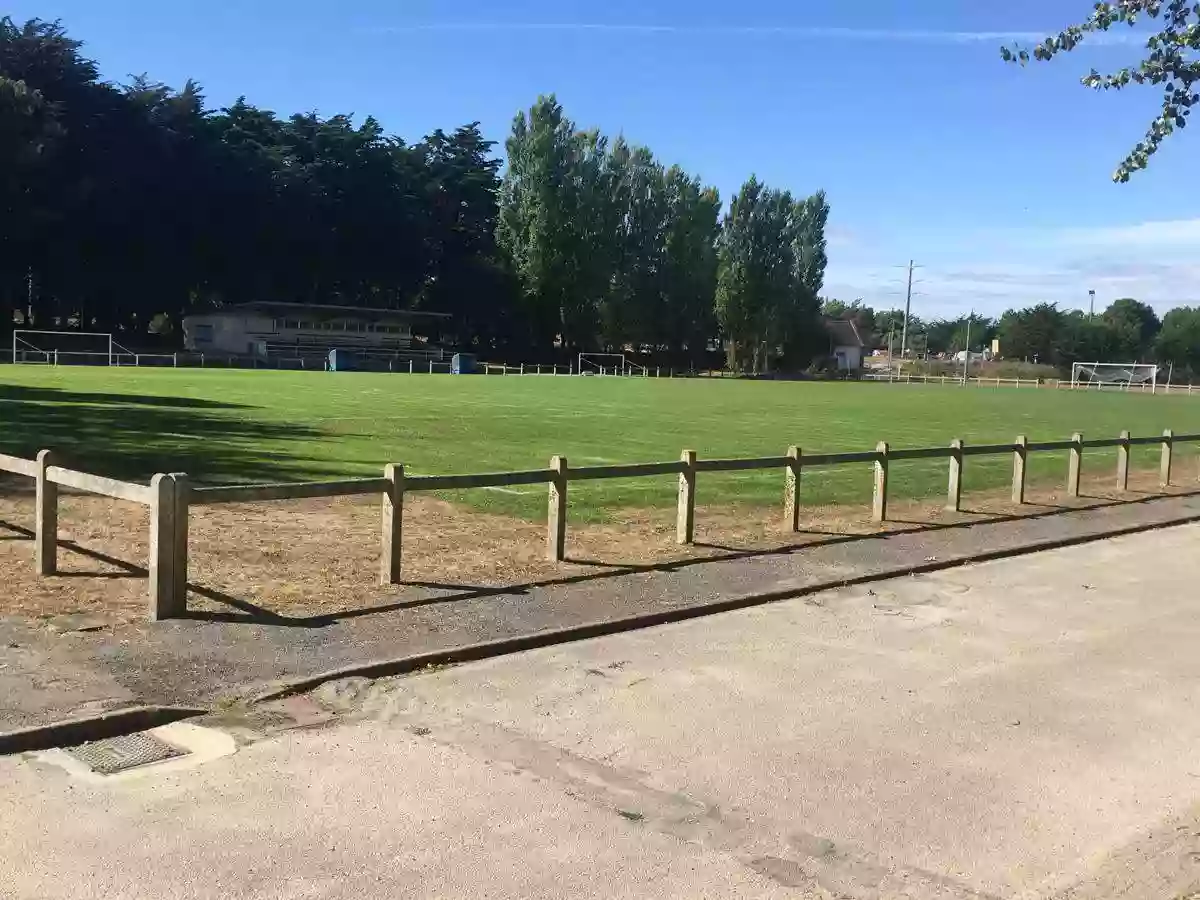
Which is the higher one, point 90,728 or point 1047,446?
point 1047,446

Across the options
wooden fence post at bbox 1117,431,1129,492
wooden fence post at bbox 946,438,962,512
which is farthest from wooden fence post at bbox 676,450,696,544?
wooden fence post at bbox 1117,431,1129,492

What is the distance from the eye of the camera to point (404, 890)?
4332 millimetres

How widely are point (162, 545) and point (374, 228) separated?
90.3 m

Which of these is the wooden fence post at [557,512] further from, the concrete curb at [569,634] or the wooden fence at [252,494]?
the concrete curb at [569,634]

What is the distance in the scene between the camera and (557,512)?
34.7 feet

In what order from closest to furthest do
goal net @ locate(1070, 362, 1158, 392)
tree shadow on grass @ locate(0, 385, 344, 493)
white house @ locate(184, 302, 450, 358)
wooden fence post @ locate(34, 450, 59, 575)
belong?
wooden fence post @ locate(34, 450, 59, 575) → tree shadow on grass @ locate(0, 385, 344, 493) → white house @ locate(184, 302, 450, 358) → goal net @ locate(1070, 362, 1158, 392)

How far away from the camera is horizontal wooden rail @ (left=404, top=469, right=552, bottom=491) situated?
30.1 ft

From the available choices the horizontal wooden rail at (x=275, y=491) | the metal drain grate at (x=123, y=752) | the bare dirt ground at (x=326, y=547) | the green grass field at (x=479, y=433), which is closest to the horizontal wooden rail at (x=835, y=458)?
the bare dirt ground at (x=326, y=547)

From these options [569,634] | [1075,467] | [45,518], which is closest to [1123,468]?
[1075,467]

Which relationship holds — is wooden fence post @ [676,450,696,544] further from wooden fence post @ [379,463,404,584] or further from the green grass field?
wooden fence post @ [379,463,404,584]

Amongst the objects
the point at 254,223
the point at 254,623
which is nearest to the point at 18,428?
the point at 254,623

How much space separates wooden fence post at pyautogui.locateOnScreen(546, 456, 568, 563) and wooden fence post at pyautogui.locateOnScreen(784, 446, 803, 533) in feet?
10.5

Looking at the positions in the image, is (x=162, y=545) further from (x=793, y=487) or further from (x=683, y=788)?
(x=793, y=487)

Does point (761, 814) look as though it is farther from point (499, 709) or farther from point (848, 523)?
point (848, 523)
